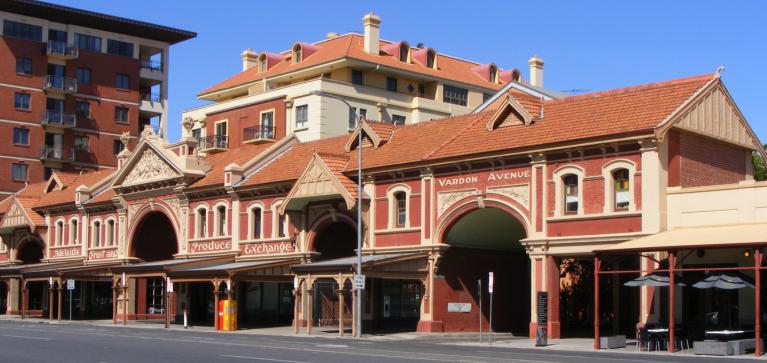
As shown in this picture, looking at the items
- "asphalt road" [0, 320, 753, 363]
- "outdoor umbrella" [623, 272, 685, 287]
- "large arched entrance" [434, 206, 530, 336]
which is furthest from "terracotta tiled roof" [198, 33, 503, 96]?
"outdoor umbrella" [623, 272, 685, 287]

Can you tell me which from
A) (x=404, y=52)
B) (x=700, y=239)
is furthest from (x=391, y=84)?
(x=700, y=239)

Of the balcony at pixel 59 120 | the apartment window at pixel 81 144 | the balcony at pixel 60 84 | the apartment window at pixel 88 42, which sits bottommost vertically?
the apartment window at pixel 81 144

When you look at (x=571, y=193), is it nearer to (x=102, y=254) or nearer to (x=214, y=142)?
(x=102, y=254)

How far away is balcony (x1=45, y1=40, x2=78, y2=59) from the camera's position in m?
86.6

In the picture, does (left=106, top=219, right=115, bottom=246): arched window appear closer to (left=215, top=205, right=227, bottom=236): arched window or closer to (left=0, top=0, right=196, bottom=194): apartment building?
(left=215, top=205, right=227, bottom=236): arched window

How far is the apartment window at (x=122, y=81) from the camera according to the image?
9212 cm

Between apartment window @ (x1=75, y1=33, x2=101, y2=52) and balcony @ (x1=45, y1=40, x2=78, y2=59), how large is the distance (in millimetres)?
1369

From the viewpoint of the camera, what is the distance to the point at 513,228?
46.4 meters

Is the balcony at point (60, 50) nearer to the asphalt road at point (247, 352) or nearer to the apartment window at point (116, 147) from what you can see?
the apartment window at point (116, 147)

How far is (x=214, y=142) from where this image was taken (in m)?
75.4

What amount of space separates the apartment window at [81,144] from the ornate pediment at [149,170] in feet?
90.8

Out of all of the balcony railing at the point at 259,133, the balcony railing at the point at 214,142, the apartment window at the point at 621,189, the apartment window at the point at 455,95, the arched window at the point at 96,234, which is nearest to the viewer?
the apartment window at the point at 621,189

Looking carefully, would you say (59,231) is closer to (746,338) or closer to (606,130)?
(606,130)

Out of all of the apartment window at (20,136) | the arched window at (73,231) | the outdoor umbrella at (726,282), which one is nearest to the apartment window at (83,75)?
the apartment window at (20,136)
